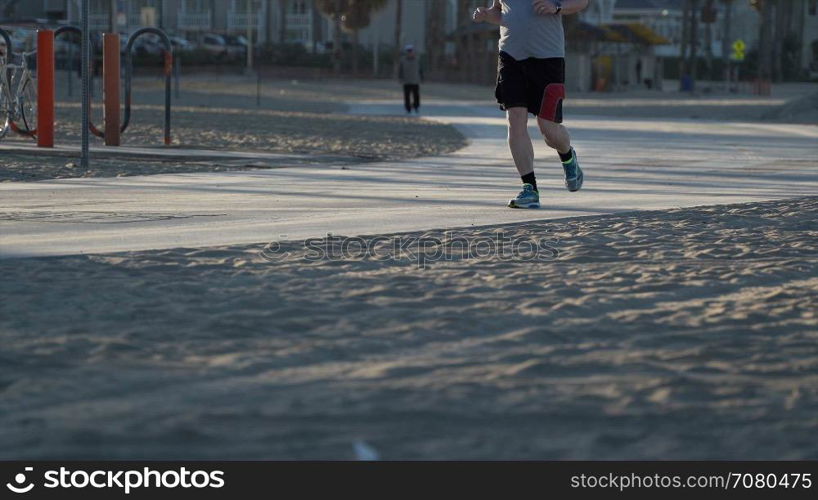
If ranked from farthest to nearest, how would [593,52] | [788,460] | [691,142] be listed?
[593,52] < [691,142] < [788,460]

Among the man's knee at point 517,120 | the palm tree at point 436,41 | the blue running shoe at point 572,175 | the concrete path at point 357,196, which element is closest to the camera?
the concrete path at point 357,196

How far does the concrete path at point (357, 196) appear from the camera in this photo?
7727mm

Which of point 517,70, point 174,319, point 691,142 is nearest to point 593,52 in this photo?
point 691,142

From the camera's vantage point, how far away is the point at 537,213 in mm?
8906

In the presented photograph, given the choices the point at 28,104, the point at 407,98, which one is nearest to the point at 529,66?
the point at 28,104

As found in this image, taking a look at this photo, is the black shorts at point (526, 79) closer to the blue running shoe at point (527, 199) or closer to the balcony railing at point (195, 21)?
the blue running shoe at point (527, 199)

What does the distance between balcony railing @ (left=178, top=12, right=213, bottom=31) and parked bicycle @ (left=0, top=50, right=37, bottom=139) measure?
85.3 metres

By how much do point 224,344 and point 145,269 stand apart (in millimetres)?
1623

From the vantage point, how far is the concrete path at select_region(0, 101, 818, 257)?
773 centimetres

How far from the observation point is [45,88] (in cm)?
1564

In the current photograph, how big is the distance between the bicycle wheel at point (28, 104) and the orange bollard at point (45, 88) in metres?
1.59

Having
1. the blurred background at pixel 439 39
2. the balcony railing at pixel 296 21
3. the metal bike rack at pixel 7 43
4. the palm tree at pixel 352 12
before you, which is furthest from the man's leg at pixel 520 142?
the balcony railing at pixel 296 21

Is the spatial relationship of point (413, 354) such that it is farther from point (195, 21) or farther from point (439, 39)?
point (195, 21)
